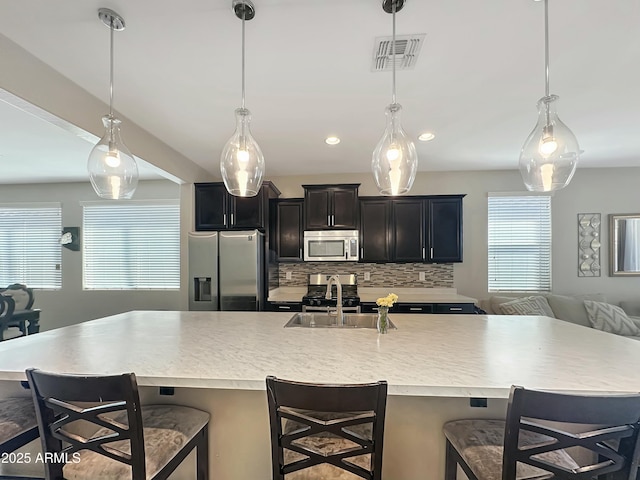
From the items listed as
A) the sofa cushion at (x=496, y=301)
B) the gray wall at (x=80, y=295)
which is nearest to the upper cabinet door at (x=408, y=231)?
the sofa cushion at (x=496, y=301)

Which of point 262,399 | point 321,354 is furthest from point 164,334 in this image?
point 321,354

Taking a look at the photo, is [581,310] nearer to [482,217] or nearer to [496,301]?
[496,301]

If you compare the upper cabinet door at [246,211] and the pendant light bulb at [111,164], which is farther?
the upper cabinet door at [246,211]

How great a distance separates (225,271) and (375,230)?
6.55 ft

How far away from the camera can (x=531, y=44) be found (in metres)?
1.70

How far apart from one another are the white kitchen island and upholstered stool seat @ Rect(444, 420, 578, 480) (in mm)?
123

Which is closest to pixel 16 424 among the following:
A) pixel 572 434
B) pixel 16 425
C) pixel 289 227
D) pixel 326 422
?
pixel 16 425

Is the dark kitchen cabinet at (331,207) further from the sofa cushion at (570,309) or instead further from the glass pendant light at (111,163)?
the sofa cushion at (570,309)

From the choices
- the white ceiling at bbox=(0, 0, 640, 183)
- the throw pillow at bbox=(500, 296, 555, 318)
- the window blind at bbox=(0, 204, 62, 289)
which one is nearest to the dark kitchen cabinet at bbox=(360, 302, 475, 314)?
the throw pillow at bbox=(500, 296, 555, 318)

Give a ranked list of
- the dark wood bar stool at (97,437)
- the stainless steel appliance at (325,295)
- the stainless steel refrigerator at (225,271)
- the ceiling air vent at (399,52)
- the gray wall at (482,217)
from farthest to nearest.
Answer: the gray wall at (482,217)
the stainless steel appliance at (325,295)
the stainless steel refrigerator at (225,271)
the ceiling air vent at (399,52)
the dark wood bar stool at (97,437)

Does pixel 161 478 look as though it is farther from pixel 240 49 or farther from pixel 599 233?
pixel 599 233

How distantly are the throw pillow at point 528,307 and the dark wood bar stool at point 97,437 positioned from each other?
146 inches

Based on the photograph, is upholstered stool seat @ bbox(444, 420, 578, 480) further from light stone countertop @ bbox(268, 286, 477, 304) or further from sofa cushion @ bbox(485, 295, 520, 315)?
sofa cushion @ bbox(485, 295, 520, 315)

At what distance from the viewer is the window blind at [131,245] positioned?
4875mm
